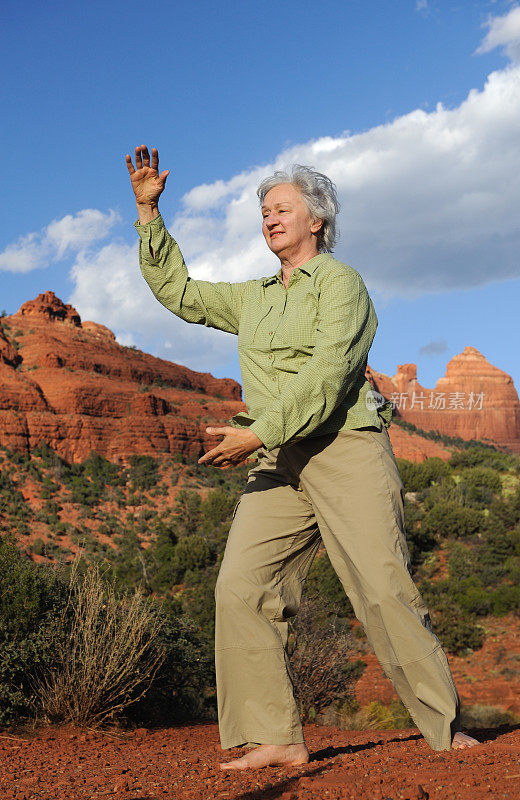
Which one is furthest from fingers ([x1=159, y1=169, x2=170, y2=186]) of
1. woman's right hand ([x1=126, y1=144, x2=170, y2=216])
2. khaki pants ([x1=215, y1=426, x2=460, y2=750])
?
khaki pants ([x1=215, y1=426, x2=460, y2=750])

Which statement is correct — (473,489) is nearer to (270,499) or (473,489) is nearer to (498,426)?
(270,499)

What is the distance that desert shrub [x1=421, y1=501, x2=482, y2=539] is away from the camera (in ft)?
83.3

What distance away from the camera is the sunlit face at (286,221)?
10.4 ft

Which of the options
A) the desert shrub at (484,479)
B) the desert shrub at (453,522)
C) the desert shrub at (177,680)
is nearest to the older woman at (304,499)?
the desert shrub at (177,680)

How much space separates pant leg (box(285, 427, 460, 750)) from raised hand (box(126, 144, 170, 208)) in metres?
1.32

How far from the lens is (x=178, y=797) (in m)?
2.48

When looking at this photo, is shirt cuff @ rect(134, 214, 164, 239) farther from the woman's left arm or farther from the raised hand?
the woman's left arm

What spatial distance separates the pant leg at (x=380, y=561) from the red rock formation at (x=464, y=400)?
102193 millimetres

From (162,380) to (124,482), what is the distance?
18.9 m

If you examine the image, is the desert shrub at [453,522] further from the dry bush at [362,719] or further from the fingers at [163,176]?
the fingers at [163,176]

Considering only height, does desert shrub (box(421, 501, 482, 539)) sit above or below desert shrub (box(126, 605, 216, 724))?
above

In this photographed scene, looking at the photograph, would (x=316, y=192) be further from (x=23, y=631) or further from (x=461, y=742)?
(x=23, y=631)

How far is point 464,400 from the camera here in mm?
115188

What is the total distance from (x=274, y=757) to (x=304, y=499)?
1.01 metres
